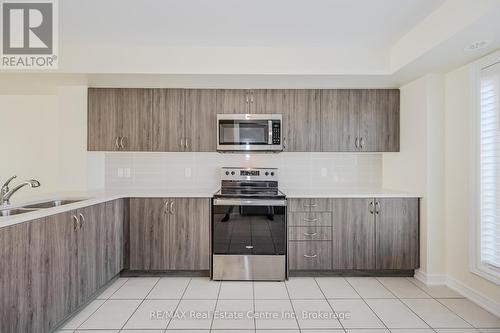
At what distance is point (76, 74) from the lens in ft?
9.53

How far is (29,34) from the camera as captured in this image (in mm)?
2529

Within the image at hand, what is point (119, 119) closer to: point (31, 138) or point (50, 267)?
point (31, 138)

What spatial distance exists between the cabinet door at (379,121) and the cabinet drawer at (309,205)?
2.88 ft

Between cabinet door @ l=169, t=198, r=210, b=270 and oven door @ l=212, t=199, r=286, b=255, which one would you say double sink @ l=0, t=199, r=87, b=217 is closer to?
cabinet door @ l=169, t=198, r=210, b=270

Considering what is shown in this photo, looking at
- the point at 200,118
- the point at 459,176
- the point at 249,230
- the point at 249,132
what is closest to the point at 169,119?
the point at 200,118

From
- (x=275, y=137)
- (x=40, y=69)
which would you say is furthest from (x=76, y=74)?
(x=275, y=137)

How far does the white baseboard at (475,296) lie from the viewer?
2.36 meters

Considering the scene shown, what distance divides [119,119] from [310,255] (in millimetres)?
2573

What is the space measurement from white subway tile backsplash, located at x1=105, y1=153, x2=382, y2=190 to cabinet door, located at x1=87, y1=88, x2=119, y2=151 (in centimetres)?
36

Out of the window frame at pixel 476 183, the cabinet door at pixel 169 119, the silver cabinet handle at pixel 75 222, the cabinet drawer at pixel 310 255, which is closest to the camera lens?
the silver cabinet handle at pixel 75 222

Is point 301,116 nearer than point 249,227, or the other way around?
point 249,227

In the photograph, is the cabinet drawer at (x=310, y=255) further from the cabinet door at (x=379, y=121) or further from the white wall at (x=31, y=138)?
the white wall at (x=31, y=138)

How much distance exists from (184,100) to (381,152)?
93.6 inches

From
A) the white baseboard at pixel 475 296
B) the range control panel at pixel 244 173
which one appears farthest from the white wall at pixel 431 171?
the range control panel at pixel 244 173
